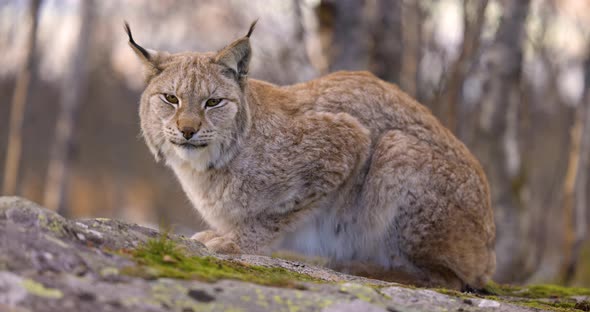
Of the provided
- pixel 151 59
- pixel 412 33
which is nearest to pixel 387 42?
pixel 412 33

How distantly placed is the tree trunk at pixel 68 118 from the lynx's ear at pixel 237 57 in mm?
13523

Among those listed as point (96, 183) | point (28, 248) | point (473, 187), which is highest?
point (473, 187)

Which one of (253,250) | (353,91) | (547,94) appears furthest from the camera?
(547,94)

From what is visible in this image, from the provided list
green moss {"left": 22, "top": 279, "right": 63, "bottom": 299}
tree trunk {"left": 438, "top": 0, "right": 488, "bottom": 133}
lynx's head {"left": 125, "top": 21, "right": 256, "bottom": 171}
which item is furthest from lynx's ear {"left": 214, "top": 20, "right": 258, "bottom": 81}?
tree trunk {"left": 438, "top": 0, "right": 488, "bottom": 133}

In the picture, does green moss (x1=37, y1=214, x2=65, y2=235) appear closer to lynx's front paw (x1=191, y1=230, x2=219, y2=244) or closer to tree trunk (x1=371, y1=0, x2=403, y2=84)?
lynx's front paw (x1=191, y1=230, x2=219, y2=244)

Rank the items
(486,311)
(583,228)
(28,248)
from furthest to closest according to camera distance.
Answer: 1. (583,228)
2. (486,311)
3. (28,248)

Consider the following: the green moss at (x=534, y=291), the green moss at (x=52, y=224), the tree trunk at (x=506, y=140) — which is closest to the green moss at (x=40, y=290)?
the green moss at (x=52, y=224)

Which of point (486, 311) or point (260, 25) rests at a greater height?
point (260, 25)

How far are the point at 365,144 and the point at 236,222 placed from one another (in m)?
1.32

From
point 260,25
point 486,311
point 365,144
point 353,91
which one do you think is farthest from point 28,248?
point 260,25

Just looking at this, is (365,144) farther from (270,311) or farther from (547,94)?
(547,94)

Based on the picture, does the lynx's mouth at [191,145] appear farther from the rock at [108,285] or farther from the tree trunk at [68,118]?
the tree trunk at [68,118]

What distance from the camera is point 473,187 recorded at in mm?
6285

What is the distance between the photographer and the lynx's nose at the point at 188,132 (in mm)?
5480
